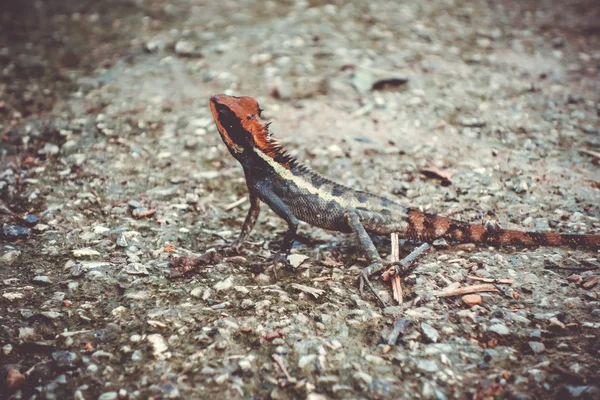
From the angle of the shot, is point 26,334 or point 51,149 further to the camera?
point 51,149

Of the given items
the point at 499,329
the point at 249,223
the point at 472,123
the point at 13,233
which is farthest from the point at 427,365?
the point at 472,123

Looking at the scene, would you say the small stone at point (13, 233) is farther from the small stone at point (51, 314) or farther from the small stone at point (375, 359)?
the small stone at point (375, 359)

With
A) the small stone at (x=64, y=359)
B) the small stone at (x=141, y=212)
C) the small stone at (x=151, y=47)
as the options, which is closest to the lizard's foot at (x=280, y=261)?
the small stone at (x=141, y=212)

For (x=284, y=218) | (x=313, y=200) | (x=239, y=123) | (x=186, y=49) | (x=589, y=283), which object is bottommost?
(x=589, y=283)

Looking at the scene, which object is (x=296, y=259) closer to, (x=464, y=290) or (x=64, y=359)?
(x=464, y=290)

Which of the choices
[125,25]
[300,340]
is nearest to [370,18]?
[125,25]

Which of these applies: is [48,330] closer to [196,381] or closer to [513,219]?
[196,381]

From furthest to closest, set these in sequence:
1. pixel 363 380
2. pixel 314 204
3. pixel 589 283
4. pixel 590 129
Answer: pixel 590 129 → pixel 314 204 → pixel 589 283 → pixel 363 380
